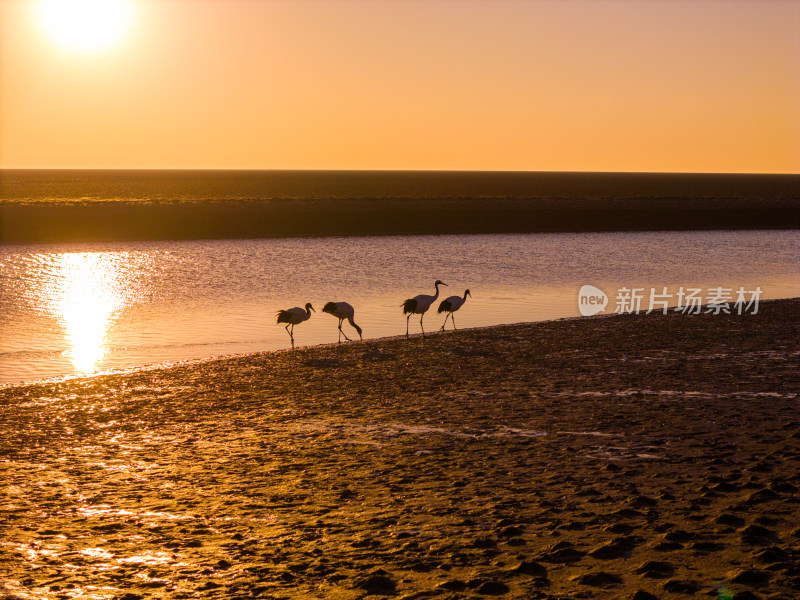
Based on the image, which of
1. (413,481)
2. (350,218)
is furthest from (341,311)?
(350,218)

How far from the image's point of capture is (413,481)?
875cm

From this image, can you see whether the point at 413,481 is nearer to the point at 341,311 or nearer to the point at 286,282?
the point at 341,311

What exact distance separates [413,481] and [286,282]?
77.9 ft

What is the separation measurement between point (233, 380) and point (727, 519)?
29.6ft

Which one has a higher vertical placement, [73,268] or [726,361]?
[73,268]

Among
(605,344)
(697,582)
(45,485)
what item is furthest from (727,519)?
(605,344)

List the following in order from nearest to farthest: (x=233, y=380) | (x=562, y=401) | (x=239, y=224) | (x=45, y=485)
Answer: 1. (x=45, y=485)
2. (x=562, y=401)
3. (x=233, y=380)
4. (x=239, y=224)

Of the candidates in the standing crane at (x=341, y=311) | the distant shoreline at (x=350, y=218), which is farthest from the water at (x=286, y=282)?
the distant shoreline at (x=350, y=218)

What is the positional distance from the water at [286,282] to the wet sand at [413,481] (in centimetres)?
457

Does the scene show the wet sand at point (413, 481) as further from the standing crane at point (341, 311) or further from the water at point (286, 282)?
the standing crane at point (341, 311)

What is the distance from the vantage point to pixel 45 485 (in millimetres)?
8961

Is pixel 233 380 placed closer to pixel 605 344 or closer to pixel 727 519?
pixel 605 344

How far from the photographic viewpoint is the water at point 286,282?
19969mm

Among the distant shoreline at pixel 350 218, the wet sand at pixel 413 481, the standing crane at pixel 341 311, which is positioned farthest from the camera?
the distant shoreline at pixel 350 218
